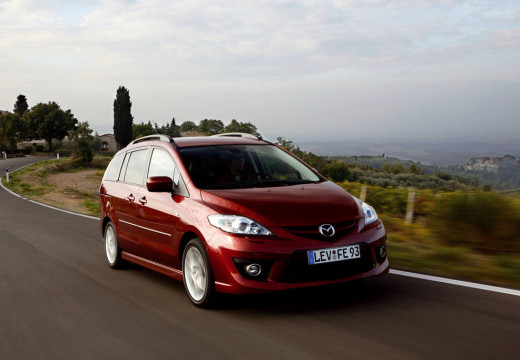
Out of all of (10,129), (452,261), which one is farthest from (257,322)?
(10,129)

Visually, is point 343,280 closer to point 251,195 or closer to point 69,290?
point 251,195

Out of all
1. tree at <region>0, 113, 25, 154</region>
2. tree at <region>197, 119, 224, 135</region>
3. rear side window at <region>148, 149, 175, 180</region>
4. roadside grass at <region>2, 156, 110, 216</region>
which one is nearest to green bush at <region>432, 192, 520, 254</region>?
rear side window at <region>148, 149, 175, 180</region>

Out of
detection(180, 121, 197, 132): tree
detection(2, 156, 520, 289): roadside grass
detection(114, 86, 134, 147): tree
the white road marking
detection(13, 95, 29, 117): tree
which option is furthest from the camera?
detection(180, 121, 197, 132): tree

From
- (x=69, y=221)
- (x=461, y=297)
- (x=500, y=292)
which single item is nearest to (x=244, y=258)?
(x=461, y=297)

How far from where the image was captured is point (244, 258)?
505 centimetres

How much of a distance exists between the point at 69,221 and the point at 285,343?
1134 cm

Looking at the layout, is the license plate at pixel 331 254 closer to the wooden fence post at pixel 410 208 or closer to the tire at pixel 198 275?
the tire at pixel 198 275

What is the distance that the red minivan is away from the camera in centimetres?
504

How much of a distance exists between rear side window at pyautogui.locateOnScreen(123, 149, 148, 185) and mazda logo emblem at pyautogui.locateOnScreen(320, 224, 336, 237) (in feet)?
8.82

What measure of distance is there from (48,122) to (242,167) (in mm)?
112702

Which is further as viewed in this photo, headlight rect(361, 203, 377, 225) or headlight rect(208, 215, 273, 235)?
headlight rect(361, 203, 377, 225)

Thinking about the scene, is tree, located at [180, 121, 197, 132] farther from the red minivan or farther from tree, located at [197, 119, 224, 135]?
the red minivan

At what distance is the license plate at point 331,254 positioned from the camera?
5.00m

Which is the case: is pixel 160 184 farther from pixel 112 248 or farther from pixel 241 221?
pixel 112 248
